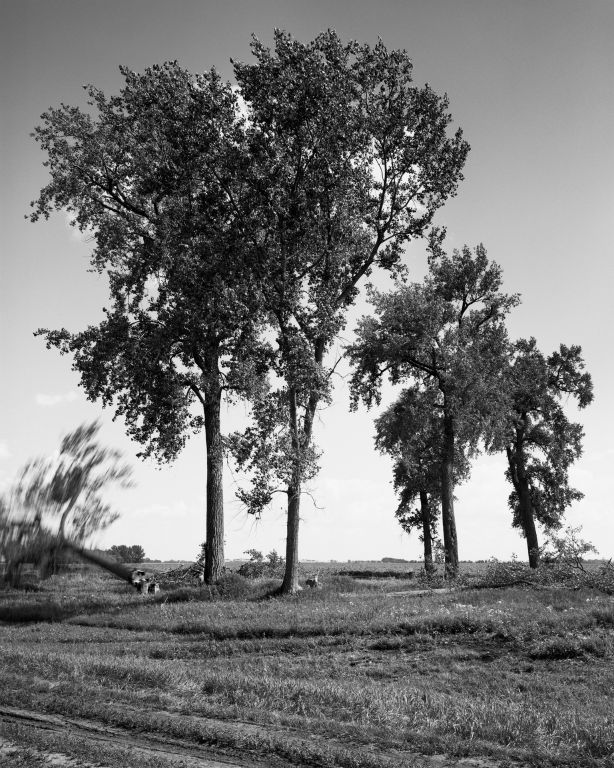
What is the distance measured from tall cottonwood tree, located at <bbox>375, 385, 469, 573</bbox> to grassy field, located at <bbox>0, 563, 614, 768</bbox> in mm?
13912

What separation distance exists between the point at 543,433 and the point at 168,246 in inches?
1052

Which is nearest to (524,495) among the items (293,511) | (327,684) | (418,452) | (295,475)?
(418,452)

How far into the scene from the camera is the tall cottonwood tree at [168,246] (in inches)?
1061

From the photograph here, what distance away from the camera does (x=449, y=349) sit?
35.1m

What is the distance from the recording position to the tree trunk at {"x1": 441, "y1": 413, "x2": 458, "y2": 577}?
3350cm

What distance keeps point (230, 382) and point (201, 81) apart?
13088mm

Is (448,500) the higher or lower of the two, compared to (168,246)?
lower

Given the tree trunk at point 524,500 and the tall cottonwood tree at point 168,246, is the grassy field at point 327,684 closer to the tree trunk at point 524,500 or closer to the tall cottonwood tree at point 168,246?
the tall cottonwood tree at point 168,246

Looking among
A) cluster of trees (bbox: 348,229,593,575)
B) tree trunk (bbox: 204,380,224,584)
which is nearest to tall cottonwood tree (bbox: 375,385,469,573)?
cluster of trees (bbox: 348,229,593,575)

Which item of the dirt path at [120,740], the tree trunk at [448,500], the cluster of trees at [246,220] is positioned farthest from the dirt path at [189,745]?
the tree trunk at [448,500]

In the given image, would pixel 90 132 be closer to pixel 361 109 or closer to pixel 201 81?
pixel 201 81

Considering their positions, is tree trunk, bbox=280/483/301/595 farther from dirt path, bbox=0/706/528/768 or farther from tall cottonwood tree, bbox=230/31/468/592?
dirt path, bbox=0/706/528/768

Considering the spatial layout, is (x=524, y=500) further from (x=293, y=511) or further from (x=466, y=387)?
(x=293, y=511)

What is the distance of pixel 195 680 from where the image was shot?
11.0m
